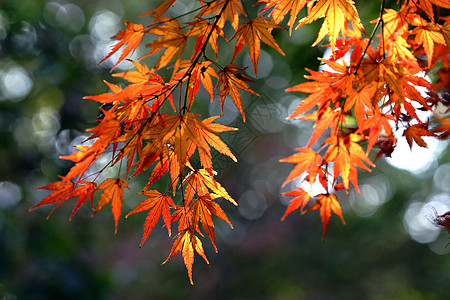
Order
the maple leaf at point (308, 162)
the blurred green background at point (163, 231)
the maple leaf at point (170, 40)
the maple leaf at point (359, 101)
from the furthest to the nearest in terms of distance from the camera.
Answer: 1. the blurred green background at point (163, 231)
2. the maple leaf at point (308, 162)
3. the maple leaf at point (359, 101)
4. the maple leaf at point (170, 40)

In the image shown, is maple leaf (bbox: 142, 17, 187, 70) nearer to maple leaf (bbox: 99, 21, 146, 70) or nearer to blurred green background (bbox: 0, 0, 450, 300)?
maple leaf (bbox: 99, 21, 146, 70)

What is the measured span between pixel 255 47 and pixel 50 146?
3206mm

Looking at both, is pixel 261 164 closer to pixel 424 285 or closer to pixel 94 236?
pixel 94 236

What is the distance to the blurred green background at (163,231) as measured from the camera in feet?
8.39

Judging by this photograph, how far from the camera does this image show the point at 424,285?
531 cm

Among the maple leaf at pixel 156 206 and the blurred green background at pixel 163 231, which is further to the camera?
the blurred green background at pixel 163 231

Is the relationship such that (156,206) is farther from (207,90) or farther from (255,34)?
(255,34)

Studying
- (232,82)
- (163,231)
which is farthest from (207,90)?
(163,231)

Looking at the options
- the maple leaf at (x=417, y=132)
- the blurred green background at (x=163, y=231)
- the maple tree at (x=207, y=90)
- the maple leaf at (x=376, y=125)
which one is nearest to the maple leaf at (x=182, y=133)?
the maple tree at (x=207, y=90)

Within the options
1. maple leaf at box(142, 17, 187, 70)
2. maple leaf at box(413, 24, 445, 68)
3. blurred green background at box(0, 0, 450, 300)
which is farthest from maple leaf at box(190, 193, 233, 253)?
blurred green background at box(0, 0, 450, 300)

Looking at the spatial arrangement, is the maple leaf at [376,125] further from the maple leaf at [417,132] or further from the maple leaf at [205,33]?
the maple leaf at [205,33]

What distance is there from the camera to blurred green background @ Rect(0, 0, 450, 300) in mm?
2557

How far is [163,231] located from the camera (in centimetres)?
422

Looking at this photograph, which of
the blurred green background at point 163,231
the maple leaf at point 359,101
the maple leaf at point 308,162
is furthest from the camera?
the blurred green background at point 163,231
